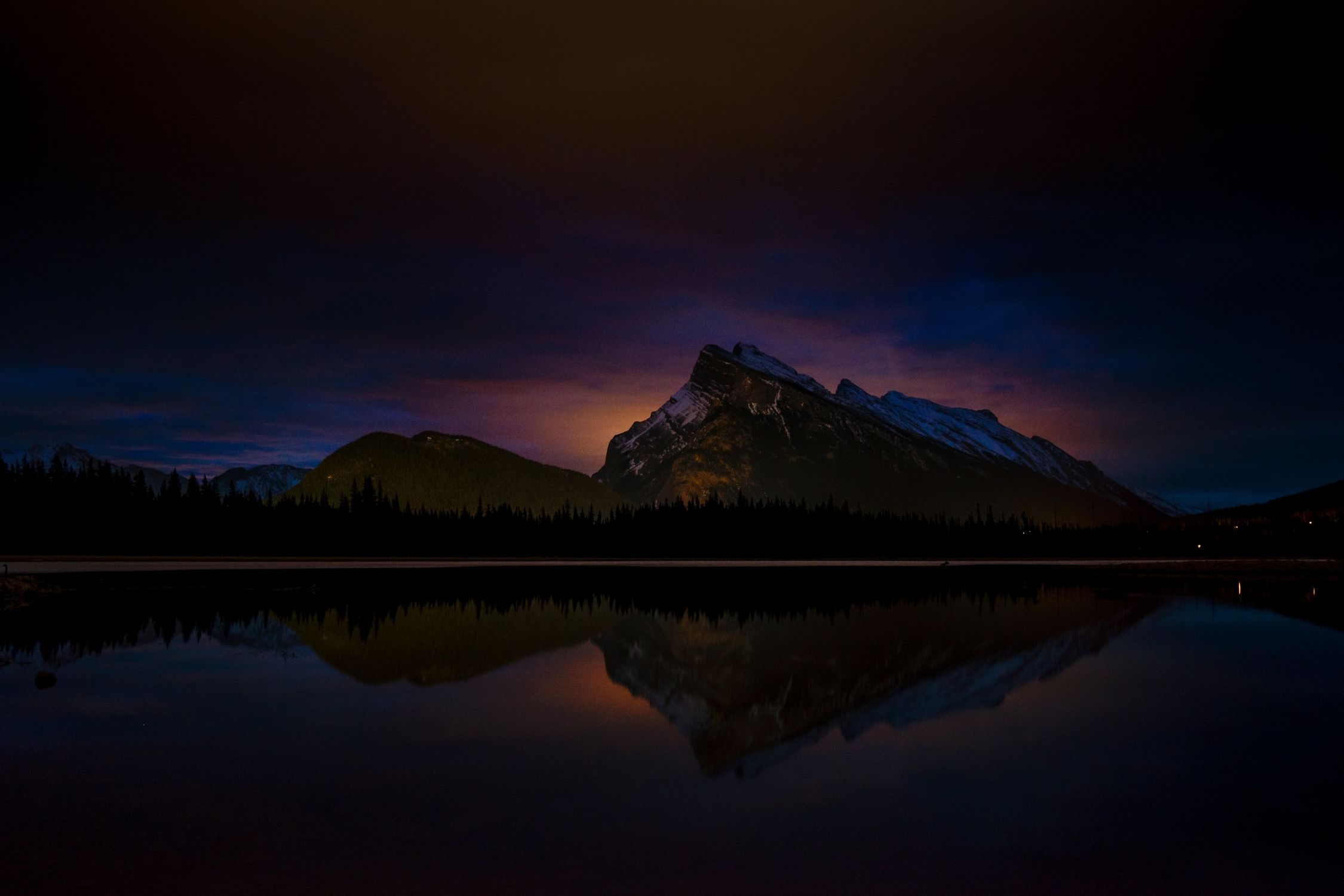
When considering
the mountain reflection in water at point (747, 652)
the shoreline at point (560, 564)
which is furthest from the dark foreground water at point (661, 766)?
the shoreline at point (560, 564)

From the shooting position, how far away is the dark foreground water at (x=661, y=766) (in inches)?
488

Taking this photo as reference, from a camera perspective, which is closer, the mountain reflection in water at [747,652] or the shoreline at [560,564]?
the mountain reflection in water at [747,652]

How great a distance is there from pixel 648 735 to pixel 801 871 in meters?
9.39

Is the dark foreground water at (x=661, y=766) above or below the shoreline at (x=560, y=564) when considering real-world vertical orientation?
below

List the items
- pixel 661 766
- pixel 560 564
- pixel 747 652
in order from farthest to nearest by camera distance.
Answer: pixel 560 564 < pixel 747 652 < pixel 661 766

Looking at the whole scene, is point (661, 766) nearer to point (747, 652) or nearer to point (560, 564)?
point (747, 652)

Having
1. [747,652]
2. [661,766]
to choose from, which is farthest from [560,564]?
[661,766]

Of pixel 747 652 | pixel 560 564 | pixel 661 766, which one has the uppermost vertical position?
pixel 560 564

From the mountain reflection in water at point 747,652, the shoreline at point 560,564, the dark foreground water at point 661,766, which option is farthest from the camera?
the shoreline at point 560,564

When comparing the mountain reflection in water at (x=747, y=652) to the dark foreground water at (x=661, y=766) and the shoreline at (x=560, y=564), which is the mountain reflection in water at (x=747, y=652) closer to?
the dark foreground water at (x=661, y=766)

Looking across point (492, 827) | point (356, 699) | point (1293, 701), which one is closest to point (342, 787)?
point (492, 827)

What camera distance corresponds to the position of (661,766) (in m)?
18.3

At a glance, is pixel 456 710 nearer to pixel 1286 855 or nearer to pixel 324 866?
pixel 324 866

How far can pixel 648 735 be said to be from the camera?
21359mm
